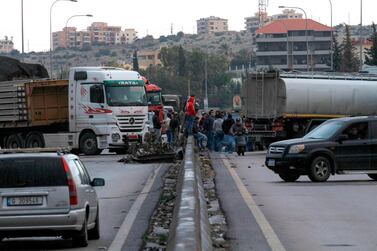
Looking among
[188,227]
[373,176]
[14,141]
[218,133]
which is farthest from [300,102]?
[188,227]

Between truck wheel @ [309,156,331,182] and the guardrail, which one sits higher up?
the guardrail

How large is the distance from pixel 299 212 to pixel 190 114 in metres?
25.0

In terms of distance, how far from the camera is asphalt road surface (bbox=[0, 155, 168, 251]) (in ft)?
47.8

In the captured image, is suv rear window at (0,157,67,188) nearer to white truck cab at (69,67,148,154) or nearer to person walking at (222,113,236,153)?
white truck cab at (69,67,148,154)

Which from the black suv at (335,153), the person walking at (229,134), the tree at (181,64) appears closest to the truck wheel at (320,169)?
the black suv at (335,153)

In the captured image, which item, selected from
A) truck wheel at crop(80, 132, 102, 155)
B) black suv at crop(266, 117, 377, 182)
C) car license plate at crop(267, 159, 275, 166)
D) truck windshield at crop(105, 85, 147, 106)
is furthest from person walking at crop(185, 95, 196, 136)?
black suv at crop(266, 117, 377, 182)

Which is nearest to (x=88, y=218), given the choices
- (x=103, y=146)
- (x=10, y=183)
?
(x=10, y=183)

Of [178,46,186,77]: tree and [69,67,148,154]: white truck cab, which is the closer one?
[69,67,148,154]: white truck cab

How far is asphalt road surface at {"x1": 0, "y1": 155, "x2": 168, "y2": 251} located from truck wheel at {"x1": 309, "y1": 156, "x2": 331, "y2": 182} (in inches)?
154

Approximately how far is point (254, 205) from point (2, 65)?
90.9 ft

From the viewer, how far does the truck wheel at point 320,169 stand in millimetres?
26547

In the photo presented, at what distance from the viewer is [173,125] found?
47594 millimetres

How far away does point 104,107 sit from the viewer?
4281 cm

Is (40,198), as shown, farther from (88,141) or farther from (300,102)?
(300,102)
